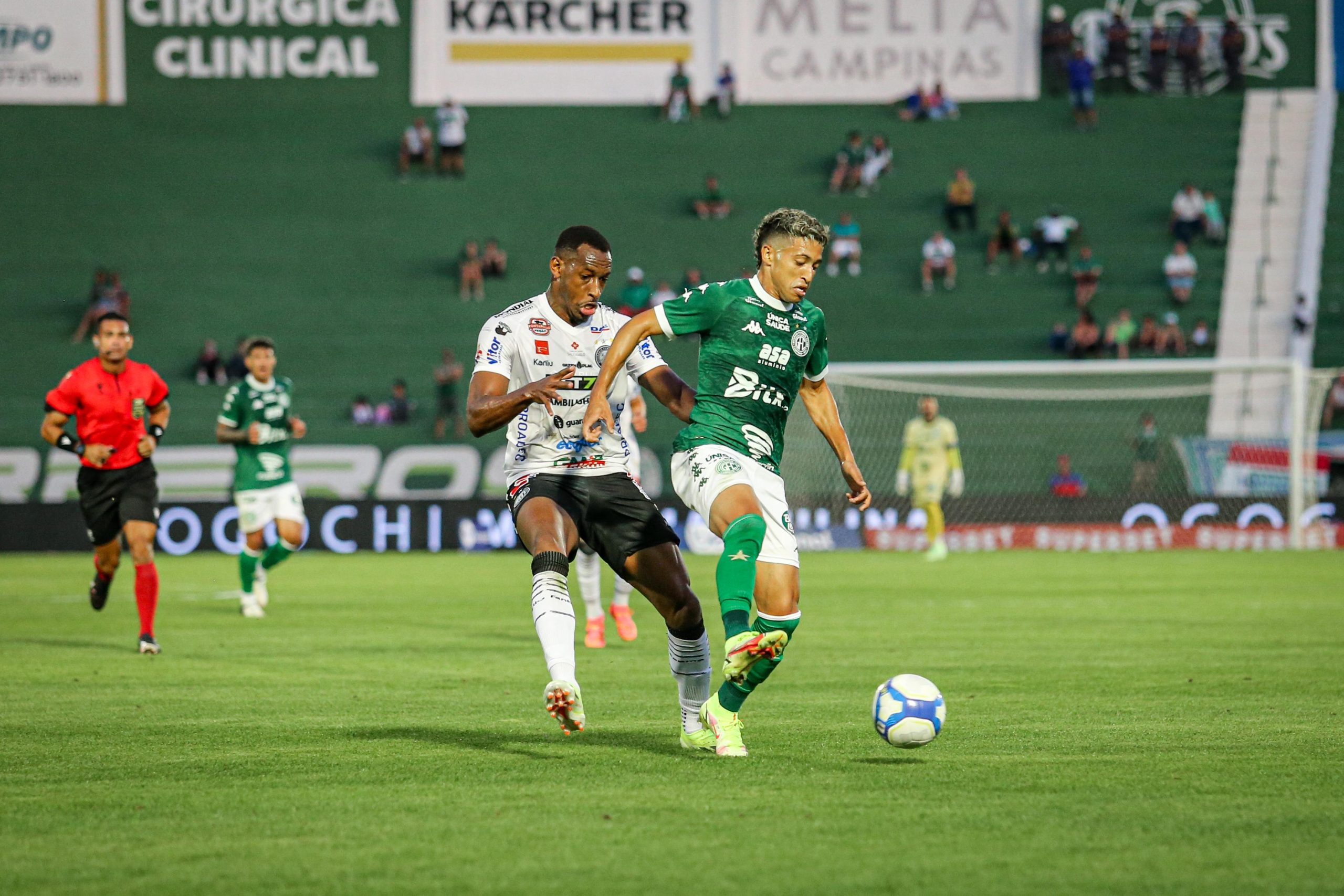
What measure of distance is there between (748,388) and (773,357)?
18 centimetres

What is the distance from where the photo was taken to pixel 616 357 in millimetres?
7398

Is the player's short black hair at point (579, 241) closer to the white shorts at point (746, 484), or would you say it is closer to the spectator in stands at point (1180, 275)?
the white shorts at point (746, 484)

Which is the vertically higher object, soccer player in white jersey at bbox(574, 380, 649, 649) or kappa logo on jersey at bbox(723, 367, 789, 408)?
kappa logo on jersey at bbox(723, 367, 789, 408)

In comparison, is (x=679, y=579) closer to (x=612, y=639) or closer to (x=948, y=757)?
(x=948, y=757)

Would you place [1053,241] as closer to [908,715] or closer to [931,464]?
[931,464]

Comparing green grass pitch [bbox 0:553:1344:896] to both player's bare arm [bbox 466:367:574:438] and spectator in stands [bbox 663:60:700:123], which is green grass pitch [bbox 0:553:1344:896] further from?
spectator in stands [bbox 663:60:700:123]

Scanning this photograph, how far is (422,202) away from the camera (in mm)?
40500

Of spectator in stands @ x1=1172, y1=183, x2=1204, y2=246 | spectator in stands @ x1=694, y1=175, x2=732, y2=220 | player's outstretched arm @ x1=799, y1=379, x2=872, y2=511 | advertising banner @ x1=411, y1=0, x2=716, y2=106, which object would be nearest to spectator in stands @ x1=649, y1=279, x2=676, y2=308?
spectator in stands @ x1=694, y1=175, x2=732, y2=220

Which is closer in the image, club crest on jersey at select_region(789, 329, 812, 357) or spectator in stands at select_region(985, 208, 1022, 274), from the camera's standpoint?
club crest on jersey at select_region(789, 329, 812, 357)

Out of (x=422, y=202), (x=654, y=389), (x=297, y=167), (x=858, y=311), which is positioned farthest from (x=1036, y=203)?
(x=654, y=389)

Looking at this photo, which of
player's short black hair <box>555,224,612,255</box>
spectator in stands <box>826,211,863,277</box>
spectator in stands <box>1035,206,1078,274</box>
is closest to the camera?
player's short black hair <box>555,224,612,255</box>

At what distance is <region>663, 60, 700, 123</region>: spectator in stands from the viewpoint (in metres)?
42.9

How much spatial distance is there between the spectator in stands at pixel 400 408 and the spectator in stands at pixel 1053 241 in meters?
14.9

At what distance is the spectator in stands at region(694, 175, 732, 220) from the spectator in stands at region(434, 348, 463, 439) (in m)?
9.05
